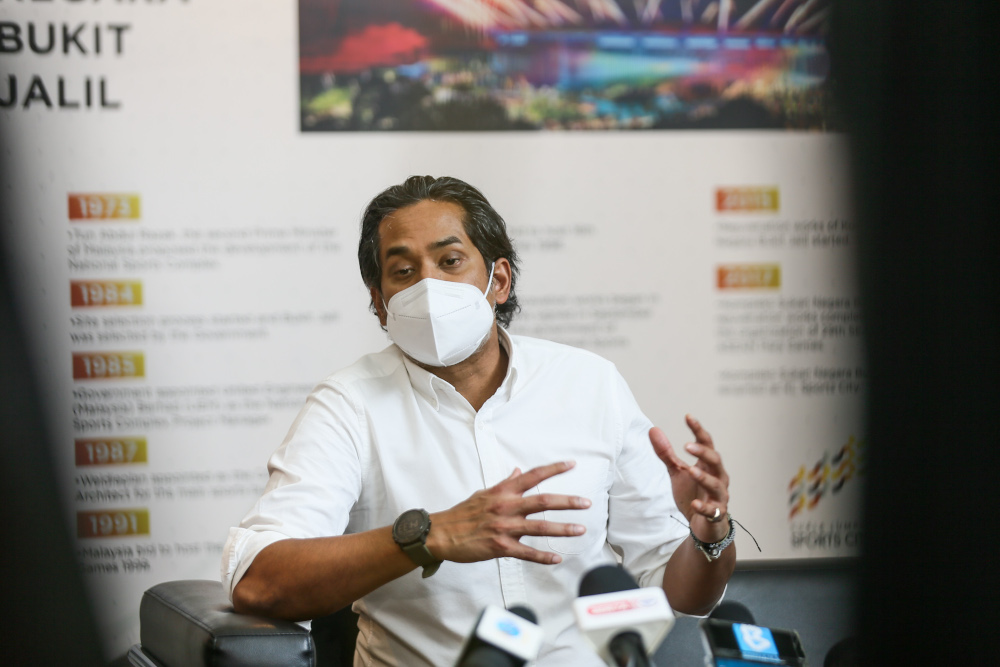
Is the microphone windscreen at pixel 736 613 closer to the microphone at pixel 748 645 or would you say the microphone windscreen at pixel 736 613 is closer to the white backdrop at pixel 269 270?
the microphone at pixel 748 645

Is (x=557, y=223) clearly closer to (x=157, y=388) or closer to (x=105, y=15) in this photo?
(x=157, y=388)

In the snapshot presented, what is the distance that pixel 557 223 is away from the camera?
2627 mm

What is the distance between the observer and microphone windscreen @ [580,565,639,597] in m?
0.88

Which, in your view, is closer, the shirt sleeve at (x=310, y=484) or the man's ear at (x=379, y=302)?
the shirt sleeve at (x=310, y=484)

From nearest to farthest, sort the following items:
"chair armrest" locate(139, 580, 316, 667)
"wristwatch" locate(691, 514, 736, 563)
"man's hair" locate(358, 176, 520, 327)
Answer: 1. "chair armrest" locate(139, 580, 316, 667)
2. "wristwatch" locate(691, 514, 736, 563)
3. "man's hair" locate(358, 176, 520, 327)

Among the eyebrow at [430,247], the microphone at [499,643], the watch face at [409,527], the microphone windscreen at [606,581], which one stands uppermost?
the eyebrow at [430,247]

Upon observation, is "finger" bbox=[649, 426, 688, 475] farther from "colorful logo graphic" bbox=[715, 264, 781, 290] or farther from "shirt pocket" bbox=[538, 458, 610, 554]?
"colorful logo graphic" bbox=[715, 264, 781, 290]

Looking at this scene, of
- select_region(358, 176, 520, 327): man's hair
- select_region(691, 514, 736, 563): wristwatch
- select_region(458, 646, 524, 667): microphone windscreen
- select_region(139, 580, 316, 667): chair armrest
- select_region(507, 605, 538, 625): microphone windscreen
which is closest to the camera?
select_region(458, 646, 524, 667): microphone windscreen

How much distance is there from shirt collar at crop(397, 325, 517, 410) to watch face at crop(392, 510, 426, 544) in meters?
0.42

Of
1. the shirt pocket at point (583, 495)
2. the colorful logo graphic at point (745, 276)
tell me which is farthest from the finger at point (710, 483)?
the colorful logo graphic at point (745, 276)

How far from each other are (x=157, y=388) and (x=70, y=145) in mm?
798

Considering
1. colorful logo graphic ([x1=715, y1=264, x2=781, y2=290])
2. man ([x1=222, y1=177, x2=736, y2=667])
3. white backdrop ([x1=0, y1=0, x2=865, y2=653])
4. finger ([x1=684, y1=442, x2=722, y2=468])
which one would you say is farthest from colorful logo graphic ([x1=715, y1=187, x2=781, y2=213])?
finger ([x1=684, y1=442, x2=722, y2=468])

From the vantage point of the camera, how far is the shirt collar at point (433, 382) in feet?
5.78

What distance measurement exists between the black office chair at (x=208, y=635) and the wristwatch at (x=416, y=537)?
21cm
